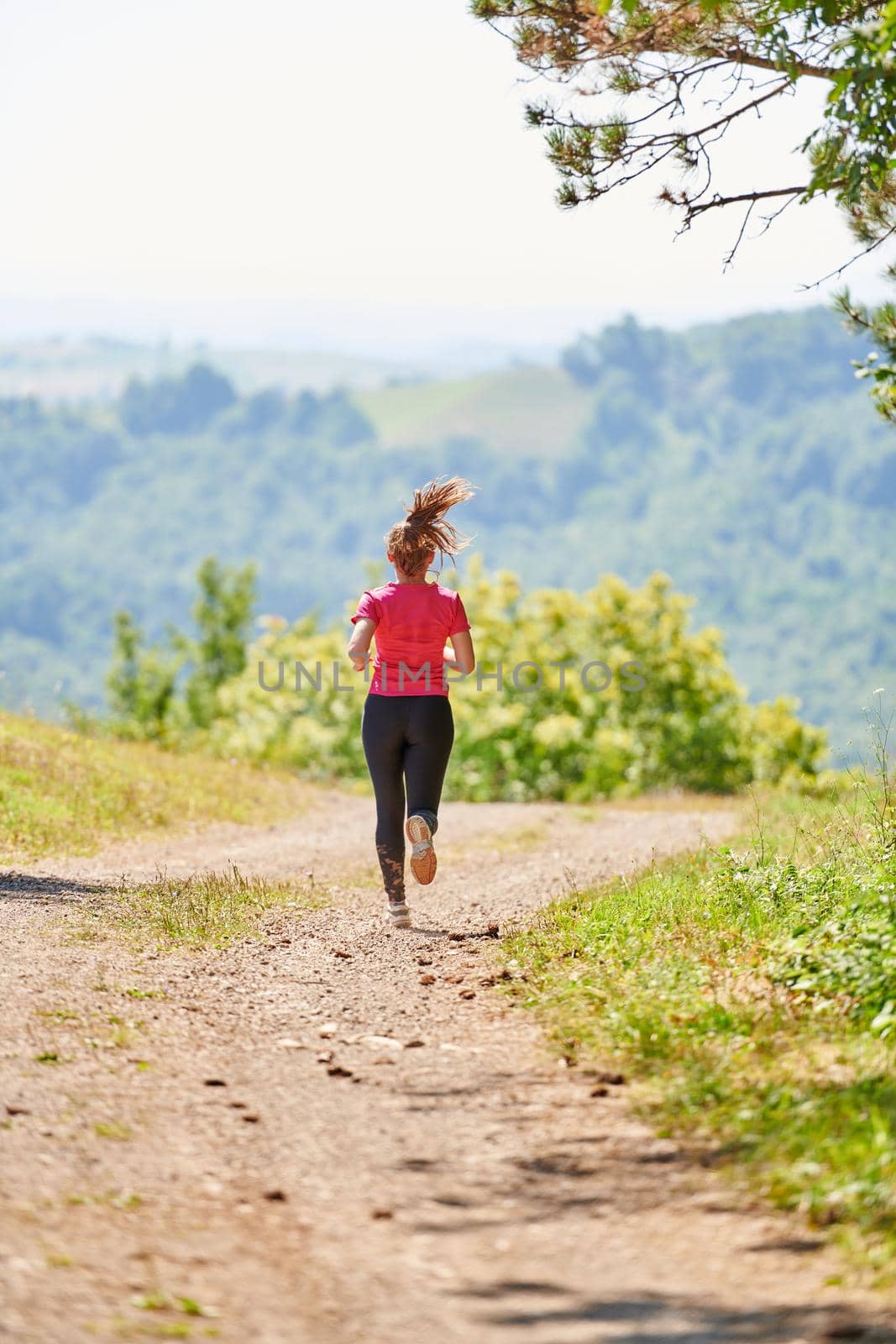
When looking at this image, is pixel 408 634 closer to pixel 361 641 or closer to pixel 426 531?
pixel 361 641

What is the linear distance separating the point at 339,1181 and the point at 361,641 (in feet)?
13.6

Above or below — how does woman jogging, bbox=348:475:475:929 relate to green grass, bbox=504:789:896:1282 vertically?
above

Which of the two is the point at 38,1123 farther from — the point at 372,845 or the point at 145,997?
the point at 372,845

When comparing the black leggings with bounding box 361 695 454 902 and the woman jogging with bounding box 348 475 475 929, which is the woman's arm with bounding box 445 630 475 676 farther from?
the black leggings with bounding box 361 695 454 902

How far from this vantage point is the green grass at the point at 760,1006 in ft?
13.7

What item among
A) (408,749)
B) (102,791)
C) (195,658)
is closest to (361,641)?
(408,749)

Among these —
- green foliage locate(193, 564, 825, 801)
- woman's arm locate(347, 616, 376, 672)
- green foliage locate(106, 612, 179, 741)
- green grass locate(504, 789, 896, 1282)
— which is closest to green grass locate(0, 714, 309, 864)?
woman's arm locate(347, 616, 376, 672)

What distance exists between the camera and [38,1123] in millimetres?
4605

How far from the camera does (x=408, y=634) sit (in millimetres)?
8062

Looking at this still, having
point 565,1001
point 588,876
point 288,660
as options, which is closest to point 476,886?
point 588,876

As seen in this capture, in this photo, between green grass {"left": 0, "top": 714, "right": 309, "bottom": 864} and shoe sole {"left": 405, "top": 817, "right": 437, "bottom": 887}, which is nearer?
shoe sole {"left": 405, "top": 817, "right": 437, "bottom": 887}

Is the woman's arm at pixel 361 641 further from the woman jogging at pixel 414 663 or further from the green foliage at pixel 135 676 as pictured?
the green foliage at pixel 135 676

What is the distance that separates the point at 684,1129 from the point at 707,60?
6.41 meters

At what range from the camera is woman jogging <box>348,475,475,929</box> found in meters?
8.05
